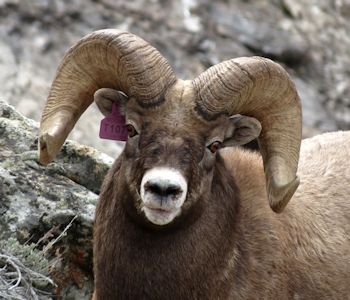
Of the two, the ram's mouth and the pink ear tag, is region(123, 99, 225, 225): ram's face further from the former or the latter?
the pink ear tag

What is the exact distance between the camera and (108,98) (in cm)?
973

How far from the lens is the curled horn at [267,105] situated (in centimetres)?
927

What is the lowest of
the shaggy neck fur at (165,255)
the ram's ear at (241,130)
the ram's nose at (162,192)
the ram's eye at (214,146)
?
the shaggy neck fur at (165,255)

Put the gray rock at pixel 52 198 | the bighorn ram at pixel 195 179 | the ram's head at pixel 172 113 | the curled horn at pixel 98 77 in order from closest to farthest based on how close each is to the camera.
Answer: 1. the ram's head at pixel 172 113
2. the bighorn ram at pixel 195 179
3. the curled horn at pixel 98 77
4. the gray rock at pixel 52 198

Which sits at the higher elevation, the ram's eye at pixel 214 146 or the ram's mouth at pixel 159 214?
the ram's eye at pixel 214 146

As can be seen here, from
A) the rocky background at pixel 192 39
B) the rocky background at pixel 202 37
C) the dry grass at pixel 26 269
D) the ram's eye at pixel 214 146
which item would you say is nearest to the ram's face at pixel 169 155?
the ram's eye at pixel 214 146

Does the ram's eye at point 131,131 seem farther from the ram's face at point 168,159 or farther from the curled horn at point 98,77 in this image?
the curled horn at point 98,77

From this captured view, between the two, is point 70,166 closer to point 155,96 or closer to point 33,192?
point 33,192

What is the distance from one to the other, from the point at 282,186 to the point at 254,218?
26.2 inches

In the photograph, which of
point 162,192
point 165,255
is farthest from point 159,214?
point 165,255

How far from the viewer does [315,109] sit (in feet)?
80.4

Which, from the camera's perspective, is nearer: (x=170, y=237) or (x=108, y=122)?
(x=170, y=237)

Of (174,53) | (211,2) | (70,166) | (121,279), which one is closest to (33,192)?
(70,166)

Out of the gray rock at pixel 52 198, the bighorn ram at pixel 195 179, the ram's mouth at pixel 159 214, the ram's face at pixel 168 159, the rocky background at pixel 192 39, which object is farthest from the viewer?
the rocky background at pixel 192 39
